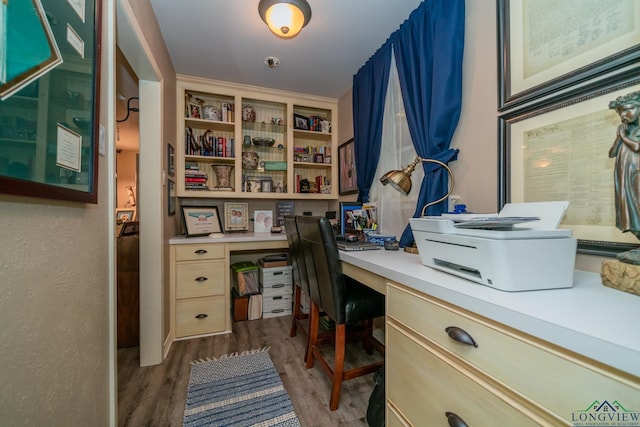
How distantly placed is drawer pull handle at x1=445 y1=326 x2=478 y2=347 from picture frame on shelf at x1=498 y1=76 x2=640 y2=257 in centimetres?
66

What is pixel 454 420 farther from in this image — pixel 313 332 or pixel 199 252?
pixel 199 252

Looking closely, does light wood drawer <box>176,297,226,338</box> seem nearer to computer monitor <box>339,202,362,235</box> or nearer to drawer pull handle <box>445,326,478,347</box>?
computer monitor <box>339,202,362,235</box>

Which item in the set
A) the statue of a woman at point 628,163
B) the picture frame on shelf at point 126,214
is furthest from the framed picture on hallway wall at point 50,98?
the picture frame on shelf at point 126,214

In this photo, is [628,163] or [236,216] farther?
[236,216]

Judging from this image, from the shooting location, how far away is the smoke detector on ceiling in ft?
7.05

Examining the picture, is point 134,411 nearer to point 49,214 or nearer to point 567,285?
point 49,214

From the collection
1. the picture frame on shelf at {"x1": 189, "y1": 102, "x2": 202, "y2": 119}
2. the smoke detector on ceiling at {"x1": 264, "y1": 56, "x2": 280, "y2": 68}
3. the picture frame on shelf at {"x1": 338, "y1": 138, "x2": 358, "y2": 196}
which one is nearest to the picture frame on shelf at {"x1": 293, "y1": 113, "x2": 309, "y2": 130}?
the picture frame on shelf at {"x1": 338, "y1": 138, "x2": 358, "y2": 196}

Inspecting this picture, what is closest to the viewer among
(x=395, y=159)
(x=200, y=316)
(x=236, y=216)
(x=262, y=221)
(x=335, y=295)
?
(x=335, y=295)

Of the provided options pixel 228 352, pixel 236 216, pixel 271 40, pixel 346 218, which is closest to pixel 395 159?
pixel 346 218

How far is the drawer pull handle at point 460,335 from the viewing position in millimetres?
670

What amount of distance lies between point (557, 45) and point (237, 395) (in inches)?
91.0

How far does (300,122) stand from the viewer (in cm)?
289

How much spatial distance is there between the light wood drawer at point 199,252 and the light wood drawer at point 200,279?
5cm

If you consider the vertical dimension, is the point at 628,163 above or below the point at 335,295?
above
